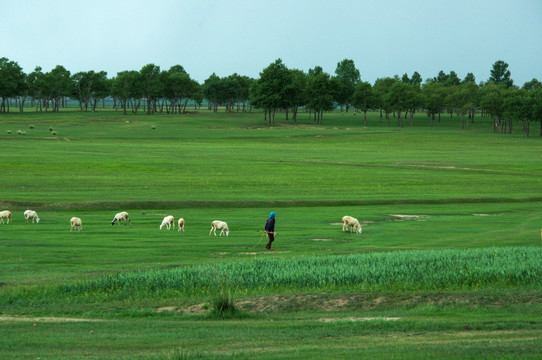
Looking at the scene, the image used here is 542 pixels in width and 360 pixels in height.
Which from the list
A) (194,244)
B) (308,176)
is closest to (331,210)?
(194,244)

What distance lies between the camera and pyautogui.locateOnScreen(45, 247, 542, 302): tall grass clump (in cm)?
2109

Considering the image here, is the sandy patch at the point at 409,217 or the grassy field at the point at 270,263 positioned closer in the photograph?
the grassy field at the point at 270,263

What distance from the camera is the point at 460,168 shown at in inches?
3214

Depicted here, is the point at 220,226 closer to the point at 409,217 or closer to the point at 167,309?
the point at 409,217

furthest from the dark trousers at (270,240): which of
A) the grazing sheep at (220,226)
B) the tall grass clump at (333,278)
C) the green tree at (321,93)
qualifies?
the green tree at (321,93)

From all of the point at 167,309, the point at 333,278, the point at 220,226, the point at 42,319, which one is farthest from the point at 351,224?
the point at 42,319

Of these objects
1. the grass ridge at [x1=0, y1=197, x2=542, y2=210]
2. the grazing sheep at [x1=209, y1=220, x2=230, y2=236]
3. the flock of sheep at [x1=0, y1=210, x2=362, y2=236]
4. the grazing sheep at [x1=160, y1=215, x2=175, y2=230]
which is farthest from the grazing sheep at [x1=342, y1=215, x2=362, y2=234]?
the grass ridge at [x1=0, y1=197, x2=542, y2=210]

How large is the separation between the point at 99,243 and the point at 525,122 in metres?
164

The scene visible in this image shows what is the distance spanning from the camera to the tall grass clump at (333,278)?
2109cm

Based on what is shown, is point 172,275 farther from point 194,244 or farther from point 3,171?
point 3,171

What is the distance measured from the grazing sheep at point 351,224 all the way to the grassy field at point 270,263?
70 centimetres

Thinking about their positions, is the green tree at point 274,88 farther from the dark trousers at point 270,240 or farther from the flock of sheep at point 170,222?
the dark trousers at point 270,240

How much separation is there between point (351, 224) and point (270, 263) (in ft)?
43.0

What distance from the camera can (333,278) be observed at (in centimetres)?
2188
